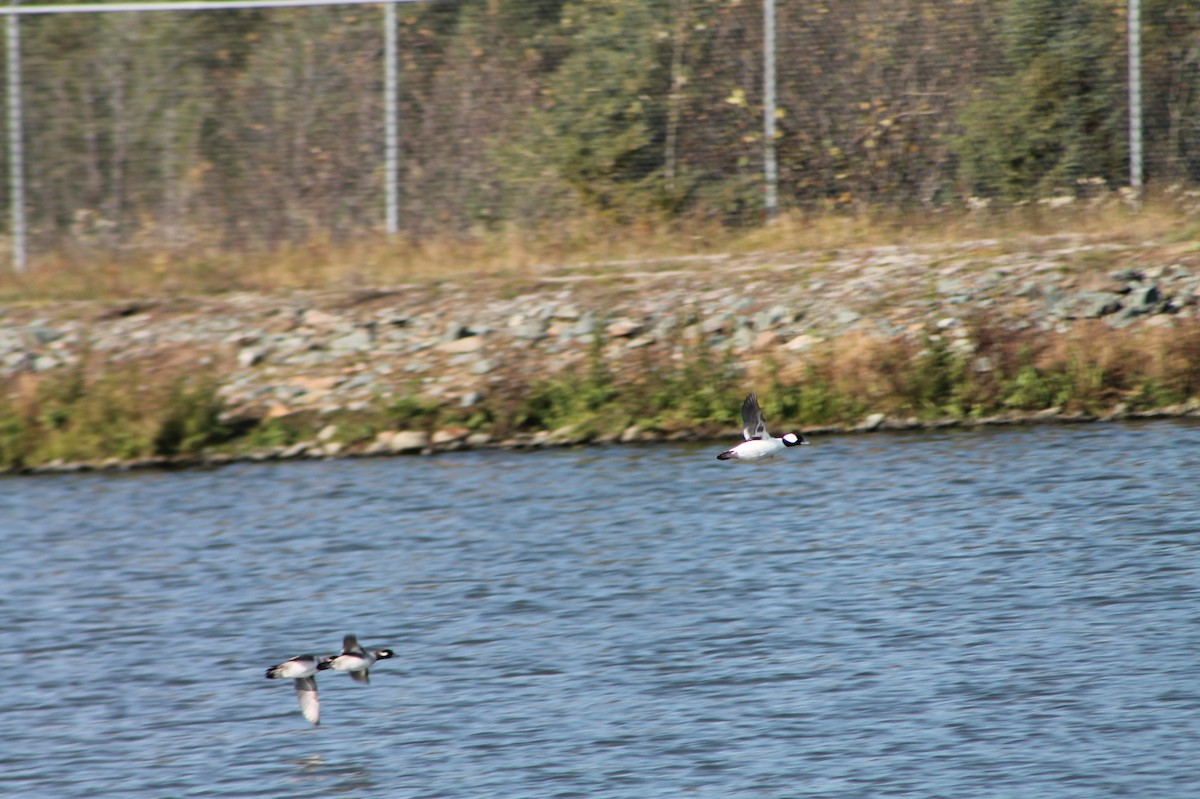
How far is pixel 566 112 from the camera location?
20078 mm

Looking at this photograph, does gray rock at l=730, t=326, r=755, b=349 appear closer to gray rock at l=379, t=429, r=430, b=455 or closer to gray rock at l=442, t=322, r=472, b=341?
gray rock at l=442, t=322, r=472, b=341

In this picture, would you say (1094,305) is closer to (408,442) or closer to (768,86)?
(768,86)

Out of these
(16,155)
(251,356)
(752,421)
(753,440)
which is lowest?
(753,440)

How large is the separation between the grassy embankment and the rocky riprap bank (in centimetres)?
19

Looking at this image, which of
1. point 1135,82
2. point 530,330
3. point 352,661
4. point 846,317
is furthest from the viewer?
point 1135,82

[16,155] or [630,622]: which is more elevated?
[16,155]

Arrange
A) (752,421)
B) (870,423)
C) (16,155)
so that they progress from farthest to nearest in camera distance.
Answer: (16,155) → (870,423) → (752,421)

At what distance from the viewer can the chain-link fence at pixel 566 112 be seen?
19391 millimetres

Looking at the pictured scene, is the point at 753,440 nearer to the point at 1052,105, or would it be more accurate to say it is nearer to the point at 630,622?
the point at 630,622

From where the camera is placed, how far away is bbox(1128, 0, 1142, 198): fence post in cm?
1900

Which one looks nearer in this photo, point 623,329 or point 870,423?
point 870,423

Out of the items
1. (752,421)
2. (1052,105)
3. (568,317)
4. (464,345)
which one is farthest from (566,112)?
(752,421)

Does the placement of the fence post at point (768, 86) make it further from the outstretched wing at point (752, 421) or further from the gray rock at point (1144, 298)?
the outstretched wing at point (752, 421)

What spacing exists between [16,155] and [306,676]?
11.8m
